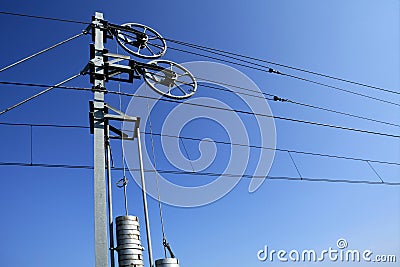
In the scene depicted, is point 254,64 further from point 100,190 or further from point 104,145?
point 100,190

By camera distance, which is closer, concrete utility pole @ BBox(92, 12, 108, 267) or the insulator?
concrete utility pole @ BBox(92, 12, 108, 267)

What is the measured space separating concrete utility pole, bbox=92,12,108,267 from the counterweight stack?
0.37 meters

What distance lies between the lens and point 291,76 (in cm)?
982

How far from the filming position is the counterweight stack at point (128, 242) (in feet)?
18.7

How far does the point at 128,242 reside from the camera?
5.78 metres

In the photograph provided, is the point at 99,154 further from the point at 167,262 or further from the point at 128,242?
the point at 167,262

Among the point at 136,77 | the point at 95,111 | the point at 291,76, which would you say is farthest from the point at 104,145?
the point at 291,76

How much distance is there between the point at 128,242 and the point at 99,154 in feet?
4.74

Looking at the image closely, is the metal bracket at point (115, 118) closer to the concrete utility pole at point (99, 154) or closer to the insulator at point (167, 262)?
the concrete utility pole at point (99, 154)

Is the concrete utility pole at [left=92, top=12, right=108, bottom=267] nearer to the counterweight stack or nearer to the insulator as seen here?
the counterweight stack

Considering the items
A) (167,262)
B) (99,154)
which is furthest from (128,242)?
(99,154)

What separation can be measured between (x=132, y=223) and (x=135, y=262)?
596mm

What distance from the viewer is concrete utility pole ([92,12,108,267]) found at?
543 centimetres

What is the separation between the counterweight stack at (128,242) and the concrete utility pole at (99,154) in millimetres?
369
